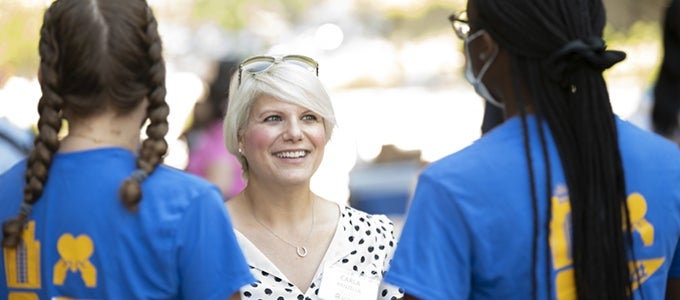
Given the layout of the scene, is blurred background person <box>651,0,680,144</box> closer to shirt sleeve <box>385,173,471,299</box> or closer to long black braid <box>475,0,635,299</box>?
long black braid <box>475,0,635,299</box>

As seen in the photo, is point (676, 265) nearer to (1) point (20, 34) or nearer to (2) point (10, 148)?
(2) point (10, 148)

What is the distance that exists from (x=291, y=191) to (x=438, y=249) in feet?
5.01

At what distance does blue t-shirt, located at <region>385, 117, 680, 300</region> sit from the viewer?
A: 287 centimetres

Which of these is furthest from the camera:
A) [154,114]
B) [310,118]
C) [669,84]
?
[669,84]

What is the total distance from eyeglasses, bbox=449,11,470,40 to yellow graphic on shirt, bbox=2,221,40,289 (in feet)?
3.96

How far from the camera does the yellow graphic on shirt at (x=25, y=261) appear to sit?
2.99 m

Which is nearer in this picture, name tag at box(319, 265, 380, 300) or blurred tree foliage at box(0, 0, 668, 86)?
name tag at box(319, 265, 380, 300)

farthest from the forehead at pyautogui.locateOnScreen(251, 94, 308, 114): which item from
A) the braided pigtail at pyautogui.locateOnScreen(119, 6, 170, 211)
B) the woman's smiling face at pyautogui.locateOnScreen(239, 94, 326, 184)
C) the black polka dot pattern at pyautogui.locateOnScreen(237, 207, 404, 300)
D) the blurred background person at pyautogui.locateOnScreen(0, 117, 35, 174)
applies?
the braided pigtail at pyautogui.locateOnScreen(119, 6, 170, 211)

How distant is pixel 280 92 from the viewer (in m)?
4.23

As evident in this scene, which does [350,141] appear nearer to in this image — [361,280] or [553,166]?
[361,280]

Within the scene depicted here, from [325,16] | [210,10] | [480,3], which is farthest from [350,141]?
[480,3]

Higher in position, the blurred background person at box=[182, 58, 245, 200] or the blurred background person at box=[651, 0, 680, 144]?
the blurred background person at box=[651, 0, 680, 144]

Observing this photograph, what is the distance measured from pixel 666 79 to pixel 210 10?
1555 centimetres

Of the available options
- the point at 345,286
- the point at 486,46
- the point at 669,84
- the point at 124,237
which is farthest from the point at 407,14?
the point at 124,237
